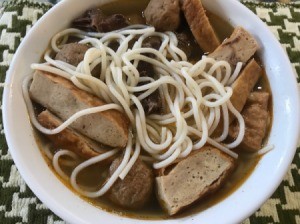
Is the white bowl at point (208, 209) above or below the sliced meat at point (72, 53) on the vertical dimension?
below

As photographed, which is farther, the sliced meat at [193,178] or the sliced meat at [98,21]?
the sliced meat at [98,21]

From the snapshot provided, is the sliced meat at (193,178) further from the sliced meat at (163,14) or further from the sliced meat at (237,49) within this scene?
the sliced meat at (163,14)

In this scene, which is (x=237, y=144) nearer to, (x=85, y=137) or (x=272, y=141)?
(x=272, y=141)

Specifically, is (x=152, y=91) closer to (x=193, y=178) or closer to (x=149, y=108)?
(x=149, y=108)

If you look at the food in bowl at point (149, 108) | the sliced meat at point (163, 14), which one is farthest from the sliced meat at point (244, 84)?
the sliced meat at point (163, 14)

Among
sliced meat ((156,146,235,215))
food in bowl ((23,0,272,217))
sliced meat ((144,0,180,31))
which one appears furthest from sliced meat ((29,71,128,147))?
sliced meat ((144,0,180,31))

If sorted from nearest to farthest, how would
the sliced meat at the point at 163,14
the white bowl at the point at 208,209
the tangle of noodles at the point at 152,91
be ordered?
the white bowl at the point at 208,209 < the tangle of noodles at the point at 152,91 < the sliced meat at the point at 163,14

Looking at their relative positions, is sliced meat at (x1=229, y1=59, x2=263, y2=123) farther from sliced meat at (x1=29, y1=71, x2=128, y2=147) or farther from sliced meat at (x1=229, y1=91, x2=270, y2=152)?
sliced meat at (x1=29, y1=71, x2=128, y2=147)
